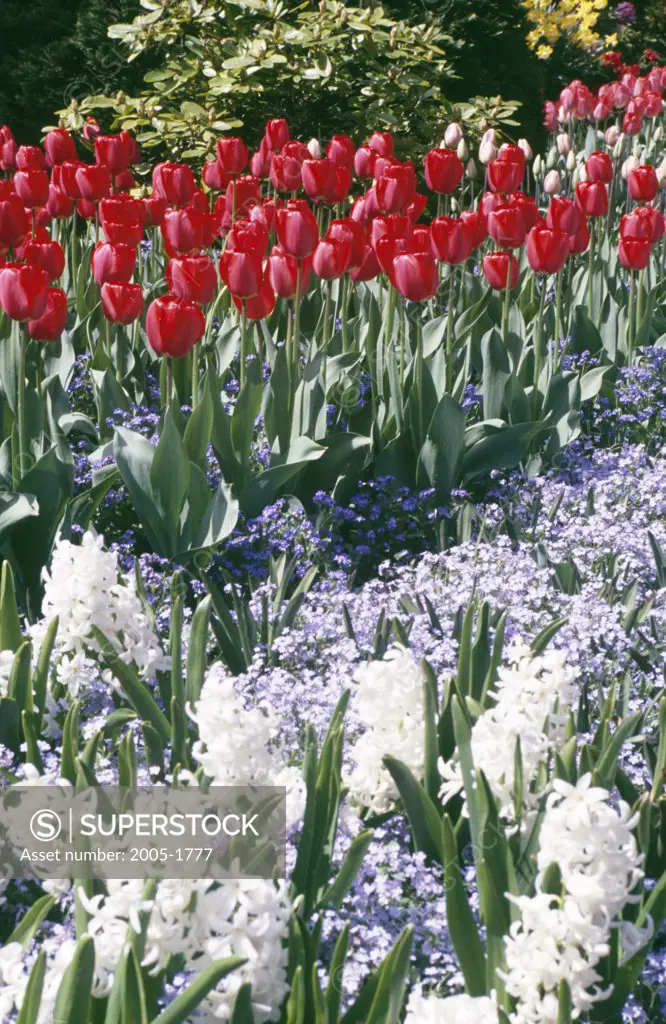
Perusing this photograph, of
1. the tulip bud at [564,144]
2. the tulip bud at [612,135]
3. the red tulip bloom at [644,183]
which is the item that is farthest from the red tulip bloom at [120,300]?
the tulip bud at [612,135]

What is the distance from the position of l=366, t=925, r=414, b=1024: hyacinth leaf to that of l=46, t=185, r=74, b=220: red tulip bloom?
11.6 ft

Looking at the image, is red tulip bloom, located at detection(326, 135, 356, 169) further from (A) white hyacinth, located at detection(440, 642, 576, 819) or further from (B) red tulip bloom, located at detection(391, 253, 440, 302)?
(A) white hyacinth, located at detection(440, 642, 576, 819)

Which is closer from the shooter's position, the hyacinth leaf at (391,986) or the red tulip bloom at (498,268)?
the hyacinth leaf at (391,986)

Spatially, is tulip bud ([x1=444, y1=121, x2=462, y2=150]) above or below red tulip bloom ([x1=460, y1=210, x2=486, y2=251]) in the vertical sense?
above

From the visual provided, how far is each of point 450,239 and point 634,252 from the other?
69 centimetres

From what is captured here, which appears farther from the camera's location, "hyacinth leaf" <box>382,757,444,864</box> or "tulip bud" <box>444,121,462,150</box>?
"tulip bud" <box>444,121,462,150</box>

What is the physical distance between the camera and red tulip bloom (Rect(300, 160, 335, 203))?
13.5ft

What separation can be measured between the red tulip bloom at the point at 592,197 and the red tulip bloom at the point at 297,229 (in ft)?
4.43

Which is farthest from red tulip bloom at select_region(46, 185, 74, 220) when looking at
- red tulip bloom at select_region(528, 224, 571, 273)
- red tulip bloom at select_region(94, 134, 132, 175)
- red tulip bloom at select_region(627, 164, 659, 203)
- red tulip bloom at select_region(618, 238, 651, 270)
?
red tulip bloom at select_region(627, 164, 659, 203)

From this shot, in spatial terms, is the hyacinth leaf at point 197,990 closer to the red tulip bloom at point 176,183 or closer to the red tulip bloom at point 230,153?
the red tulip bloom at point 176,183

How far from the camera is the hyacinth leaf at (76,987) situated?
130cm

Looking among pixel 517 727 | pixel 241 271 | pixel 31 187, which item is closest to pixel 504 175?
pixel 241 271

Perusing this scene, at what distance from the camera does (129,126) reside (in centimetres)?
675

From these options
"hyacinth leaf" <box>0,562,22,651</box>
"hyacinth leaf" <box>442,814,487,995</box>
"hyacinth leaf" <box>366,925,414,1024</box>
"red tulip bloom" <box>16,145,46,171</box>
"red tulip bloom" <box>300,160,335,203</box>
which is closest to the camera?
"hyacinth leaf" <box>366,925,414,1024</box>
